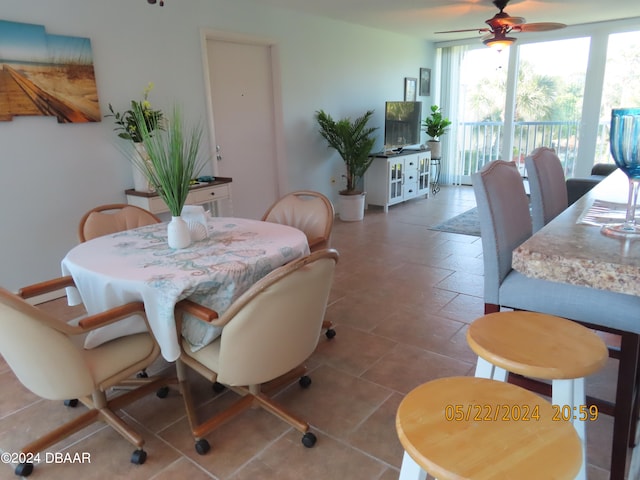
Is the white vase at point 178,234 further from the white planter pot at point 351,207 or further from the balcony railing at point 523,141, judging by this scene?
the balcony railing at point 523,141

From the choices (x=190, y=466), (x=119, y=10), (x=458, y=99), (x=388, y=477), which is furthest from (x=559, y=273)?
(x=458, y=99)

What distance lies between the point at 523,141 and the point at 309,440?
676 cm

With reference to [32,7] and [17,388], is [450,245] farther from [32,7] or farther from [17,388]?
[32,7]

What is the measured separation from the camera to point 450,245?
14.5 ft

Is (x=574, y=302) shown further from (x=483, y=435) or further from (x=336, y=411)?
(x=336, y=411)

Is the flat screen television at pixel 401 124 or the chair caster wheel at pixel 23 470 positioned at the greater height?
the flat screen television at pixel 401 124

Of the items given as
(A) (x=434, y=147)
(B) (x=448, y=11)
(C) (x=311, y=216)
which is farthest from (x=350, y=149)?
(C) (x=311, y=216)

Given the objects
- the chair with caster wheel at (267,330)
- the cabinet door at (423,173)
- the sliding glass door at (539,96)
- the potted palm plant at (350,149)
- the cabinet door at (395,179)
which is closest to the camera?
the chair with caster wheel at (267,330)

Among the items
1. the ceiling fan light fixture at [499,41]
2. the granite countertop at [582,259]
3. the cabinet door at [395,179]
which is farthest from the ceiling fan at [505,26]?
the granite countertop at [582,259]

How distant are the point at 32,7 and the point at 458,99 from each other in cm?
633

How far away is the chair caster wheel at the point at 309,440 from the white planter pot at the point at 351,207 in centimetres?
388

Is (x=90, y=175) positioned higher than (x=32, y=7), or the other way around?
(x=32, y=7)

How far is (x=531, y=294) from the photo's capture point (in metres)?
1.59

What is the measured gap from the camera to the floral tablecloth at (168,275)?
1674mm
